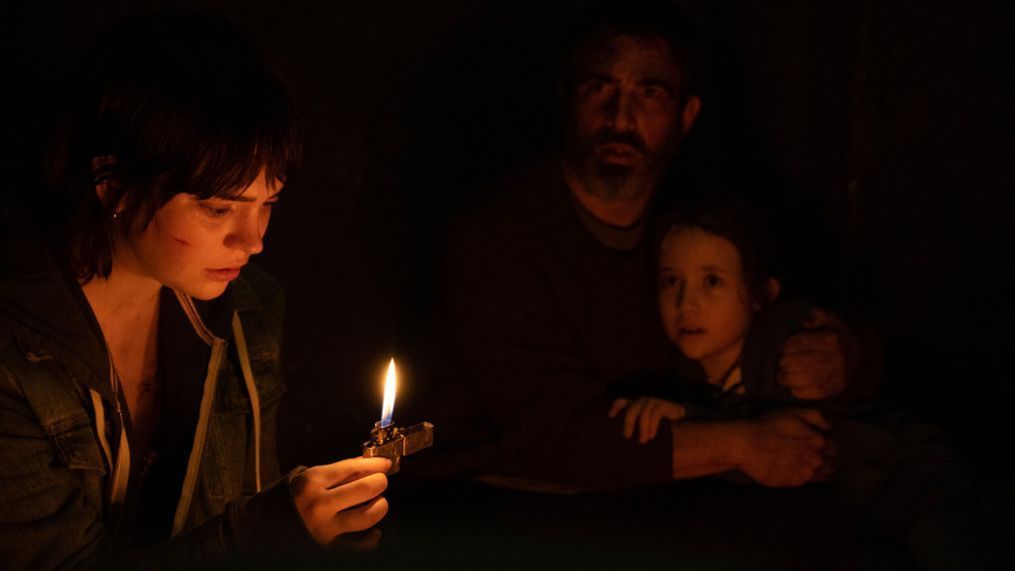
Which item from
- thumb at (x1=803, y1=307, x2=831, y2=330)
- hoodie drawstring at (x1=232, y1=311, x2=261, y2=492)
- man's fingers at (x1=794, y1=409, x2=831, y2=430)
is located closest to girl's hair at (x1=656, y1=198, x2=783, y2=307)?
thumb at (x1=803, y1=307, x2=831, y2=330)

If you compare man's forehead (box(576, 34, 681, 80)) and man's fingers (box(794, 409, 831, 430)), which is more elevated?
man's forehead (box(576, 34, 681, 80))

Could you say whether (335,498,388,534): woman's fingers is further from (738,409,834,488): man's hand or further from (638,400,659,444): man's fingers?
(738,409,834,488): man's hand

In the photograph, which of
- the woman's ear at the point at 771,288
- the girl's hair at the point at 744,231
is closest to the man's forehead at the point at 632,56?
the girl's hair at the point at 744,231

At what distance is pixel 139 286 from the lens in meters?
2.41

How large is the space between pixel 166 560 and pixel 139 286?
0.62 m

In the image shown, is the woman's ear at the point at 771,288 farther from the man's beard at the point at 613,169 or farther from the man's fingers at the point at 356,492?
the man's fingers at the point at 356,492

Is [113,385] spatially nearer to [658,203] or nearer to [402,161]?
[402,161]

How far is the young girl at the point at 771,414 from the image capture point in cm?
308

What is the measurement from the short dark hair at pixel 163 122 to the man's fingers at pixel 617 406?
1348mm

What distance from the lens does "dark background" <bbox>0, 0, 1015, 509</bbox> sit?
3.42 metres

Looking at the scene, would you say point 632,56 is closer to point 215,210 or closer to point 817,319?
point 817,319

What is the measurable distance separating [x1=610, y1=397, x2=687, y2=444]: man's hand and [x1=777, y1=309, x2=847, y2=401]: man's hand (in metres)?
0.33

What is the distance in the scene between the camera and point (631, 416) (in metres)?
3.11

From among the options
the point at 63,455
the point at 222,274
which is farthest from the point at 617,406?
the point at 63,455
